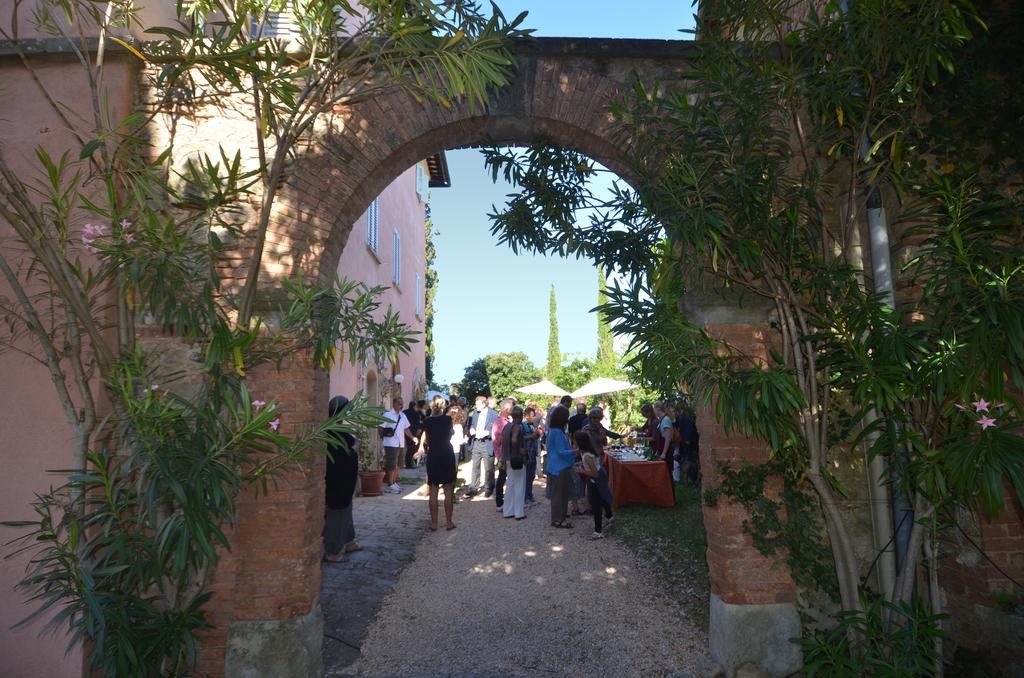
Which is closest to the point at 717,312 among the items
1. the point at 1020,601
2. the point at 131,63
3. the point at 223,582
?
the point at 1020,601

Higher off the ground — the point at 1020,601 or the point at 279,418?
the point at 279,418

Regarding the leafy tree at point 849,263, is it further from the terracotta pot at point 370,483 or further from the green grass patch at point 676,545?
the terracotta pot at point 370,483

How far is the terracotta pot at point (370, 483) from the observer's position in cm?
1071

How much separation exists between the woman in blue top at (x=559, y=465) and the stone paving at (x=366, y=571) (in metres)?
1.84

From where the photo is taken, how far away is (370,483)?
1074 centimetres

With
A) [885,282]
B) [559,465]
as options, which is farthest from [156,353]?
[559,465]

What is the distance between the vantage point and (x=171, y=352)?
4414 millimetres

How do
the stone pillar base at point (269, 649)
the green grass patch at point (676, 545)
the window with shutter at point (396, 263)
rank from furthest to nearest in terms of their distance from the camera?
the window with shutter at point (396, 263)
the green grass patch at point (676, 545)
the stone pillar base at point (269, 649)

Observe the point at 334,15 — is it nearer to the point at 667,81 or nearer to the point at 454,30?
the point at 454,30

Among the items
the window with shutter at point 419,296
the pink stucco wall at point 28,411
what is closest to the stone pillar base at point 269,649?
the pink stucco wall at point 28,411

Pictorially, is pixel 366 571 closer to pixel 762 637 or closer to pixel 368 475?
pixel 762 637

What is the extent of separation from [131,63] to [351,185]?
1.79 m

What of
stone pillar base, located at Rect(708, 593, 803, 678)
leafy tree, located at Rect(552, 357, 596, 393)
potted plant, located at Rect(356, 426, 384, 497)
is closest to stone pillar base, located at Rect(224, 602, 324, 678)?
stone pillar base, located at Rect(708, 593, 803, 678)

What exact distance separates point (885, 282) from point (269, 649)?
15.4ft
